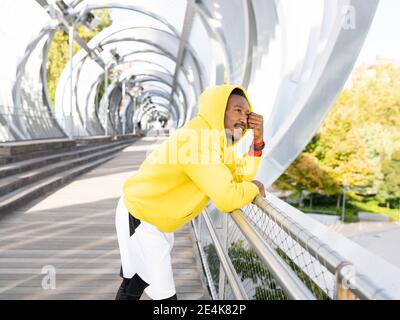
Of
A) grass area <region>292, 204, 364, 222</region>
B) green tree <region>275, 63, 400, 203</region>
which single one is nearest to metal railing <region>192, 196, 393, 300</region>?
green tree <region>275, 63, 400, 203</region>

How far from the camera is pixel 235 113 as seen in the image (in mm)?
2139

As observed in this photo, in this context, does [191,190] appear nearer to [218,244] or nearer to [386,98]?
[218,244]

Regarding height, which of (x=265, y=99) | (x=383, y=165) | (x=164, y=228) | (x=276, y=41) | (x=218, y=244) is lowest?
(x=383, y=165)

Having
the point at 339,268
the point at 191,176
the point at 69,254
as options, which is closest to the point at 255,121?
the point at 191,176

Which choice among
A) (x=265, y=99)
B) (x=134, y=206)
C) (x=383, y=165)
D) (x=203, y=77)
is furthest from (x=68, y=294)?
(x=383, y=165)

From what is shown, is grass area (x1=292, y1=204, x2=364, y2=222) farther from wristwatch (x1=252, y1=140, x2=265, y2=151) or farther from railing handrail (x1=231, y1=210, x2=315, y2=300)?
railing handrail (x1=231, y1=210, x2=315, y2=300)

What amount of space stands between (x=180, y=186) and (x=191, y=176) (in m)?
0.22

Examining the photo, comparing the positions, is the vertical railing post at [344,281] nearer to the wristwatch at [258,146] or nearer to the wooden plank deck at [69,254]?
the wristwatch at [258,146]

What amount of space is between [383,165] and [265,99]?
3770 centimetres

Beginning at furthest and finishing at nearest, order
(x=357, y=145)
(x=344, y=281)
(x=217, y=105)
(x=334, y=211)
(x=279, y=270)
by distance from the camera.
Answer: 1. (x=334, y=211)
2. (x=357, y=145)
3. (x=217, y=105)
4. (x=279, y=270)
5. (x=344, y=281)

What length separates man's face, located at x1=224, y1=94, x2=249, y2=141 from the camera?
2135 mm

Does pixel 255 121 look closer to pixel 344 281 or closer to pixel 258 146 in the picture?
pixel 258 146
